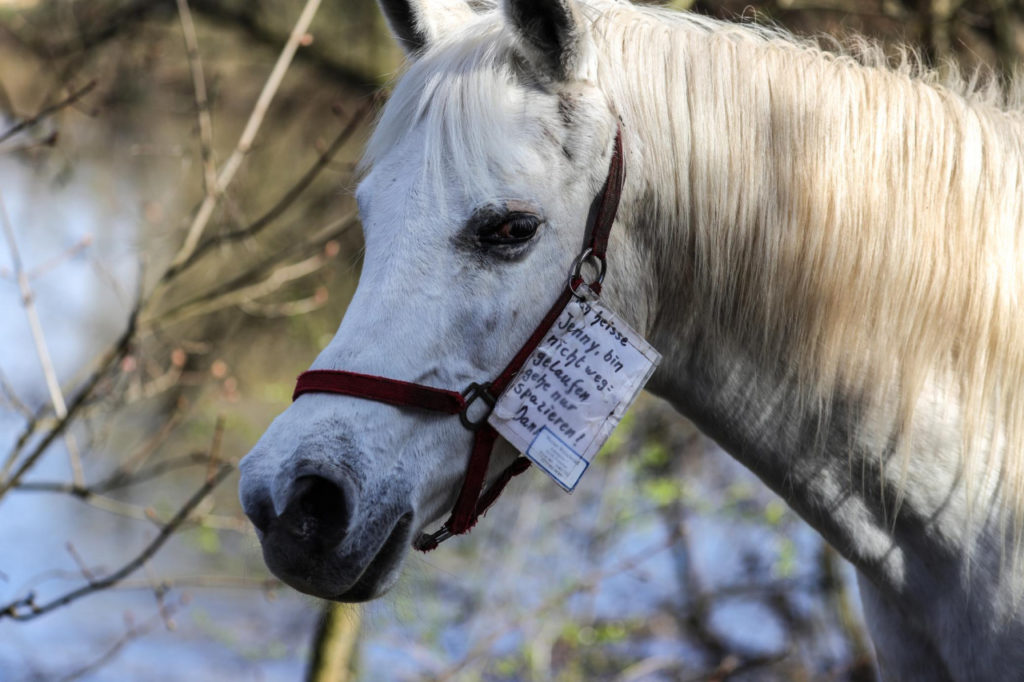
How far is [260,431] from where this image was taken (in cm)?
549

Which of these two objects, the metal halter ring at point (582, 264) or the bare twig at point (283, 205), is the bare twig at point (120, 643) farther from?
the metal halter ring at point (582, 264)

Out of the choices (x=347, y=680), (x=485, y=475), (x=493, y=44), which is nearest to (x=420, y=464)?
(x=485, y=475)

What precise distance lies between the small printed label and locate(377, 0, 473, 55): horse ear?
0.87 meters

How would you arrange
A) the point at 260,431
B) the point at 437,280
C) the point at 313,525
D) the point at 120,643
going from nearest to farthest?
the point at 313,525 → the point at 437,280 → the point at 120,643 → the point at 260,431

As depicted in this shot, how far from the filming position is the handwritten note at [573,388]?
5.02 feet

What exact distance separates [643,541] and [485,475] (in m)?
4.18

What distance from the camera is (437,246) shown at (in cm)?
148

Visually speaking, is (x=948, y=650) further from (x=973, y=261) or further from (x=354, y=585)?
(x=354, y=585)

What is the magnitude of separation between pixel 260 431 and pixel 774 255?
14.6 feet

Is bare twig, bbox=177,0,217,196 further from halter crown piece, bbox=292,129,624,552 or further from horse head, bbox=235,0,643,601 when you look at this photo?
halter crown piece, bbox=292,129,624,552

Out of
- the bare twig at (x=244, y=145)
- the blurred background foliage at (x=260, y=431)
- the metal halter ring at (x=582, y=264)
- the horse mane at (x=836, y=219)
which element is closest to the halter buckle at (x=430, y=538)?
the metal halter ring at (x=582, y=264)

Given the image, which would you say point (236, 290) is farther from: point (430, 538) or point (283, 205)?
point (430, 538)

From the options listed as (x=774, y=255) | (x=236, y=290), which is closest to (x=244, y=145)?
(x=236, y=290)

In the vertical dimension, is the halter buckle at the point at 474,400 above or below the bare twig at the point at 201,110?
above
